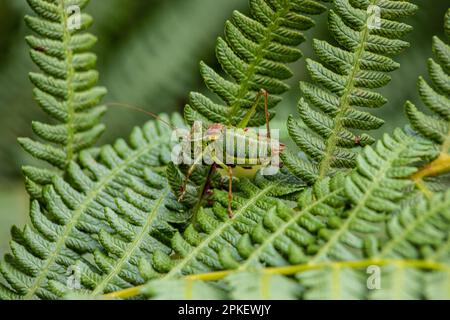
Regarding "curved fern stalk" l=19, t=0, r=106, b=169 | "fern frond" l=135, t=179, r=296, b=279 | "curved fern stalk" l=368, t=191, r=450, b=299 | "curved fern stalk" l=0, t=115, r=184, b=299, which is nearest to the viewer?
"curved fern stalk" l=368, t=191, r=450, b=299

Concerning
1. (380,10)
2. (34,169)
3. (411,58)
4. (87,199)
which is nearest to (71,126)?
(34,169)

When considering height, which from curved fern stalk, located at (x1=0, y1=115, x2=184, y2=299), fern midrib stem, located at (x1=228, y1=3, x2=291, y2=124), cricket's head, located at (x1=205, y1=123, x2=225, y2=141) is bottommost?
curved fern stalk, located at (x1=0, y1=115, x2=184, y2=299)

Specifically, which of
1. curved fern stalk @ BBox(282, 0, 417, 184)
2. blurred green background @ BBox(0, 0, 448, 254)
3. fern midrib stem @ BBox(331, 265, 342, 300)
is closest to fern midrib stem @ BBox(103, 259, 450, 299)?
fern midrib stem @ BBox(331, 265, 342, 300)

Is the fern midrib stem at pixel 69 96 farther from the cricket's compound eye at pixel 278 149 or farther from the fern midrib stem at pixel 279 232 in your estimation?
the fern midrib stem at pixel 279 232

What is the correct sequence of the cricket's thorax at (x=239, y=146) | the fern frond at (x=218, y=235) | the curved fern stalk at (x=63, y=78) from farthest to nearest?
the curved fern stalk at (x=63, y=78) < the cricket's thorax at (x=239, y=146) < the fern frond at (x=218, y=235)

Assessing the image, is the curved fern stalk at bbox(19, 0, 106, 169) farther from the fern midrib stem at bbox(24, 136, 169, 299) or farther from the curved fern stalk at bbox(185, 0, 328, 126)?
the curved fern stalk at bbox(185, 0, 328, 126)

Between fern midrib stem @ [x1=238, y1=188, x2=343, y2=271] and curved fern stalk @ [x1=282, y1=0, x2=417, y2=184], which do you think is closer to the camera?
fern midrib stem @ [x1=238, y1=188, x2=343, y2=271]

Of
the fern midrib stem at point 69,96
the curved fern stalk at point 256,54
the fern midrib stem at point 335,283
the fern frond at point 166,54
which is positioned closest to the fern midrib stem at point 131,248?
the curved fern stalk at point 256,54
